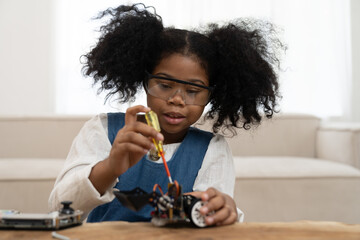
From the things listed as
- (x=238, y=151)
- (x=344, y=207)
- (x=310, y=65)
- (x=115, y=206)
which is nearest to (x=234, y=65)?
(x=115, y=206)

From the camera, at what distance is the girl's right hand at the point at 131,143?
0.89m

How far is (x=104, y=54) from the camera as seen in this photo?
4.30ft

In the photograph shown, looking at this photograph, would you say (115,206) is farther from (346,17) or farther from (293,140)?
(346,17)

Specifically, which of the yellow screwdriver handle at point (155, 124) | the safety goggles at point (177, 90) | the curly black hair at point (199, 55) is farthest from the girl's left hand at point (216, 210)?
the curly black hair at point (199, 55)

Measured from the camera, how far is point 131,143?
0.91 meters

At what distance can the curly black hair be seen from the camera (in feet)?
4.27

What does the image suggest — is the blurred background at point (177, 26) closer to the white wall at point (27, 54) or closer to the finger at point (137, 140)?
the white wall at point (27, 54)

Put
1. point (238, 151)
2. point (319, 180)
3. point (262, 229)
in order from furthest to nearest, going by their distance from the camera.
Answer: point (238, 151) → point (319, 180) → point (262, 229)

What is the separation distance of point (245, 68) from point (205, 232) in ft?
2.05

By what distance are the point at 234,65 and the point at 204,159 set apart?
29cm

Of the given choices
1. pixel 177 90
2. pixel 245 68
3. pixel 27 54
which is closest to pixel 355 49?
pixel 27 54

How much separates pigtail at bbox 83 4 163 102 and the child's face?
0.24 ft

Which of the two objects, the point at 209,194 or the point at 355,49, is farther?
the point at 355,49

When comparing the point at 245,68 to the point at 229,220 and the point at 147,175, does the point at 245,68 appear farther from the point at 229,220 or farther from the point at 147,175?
the point at 229,220
